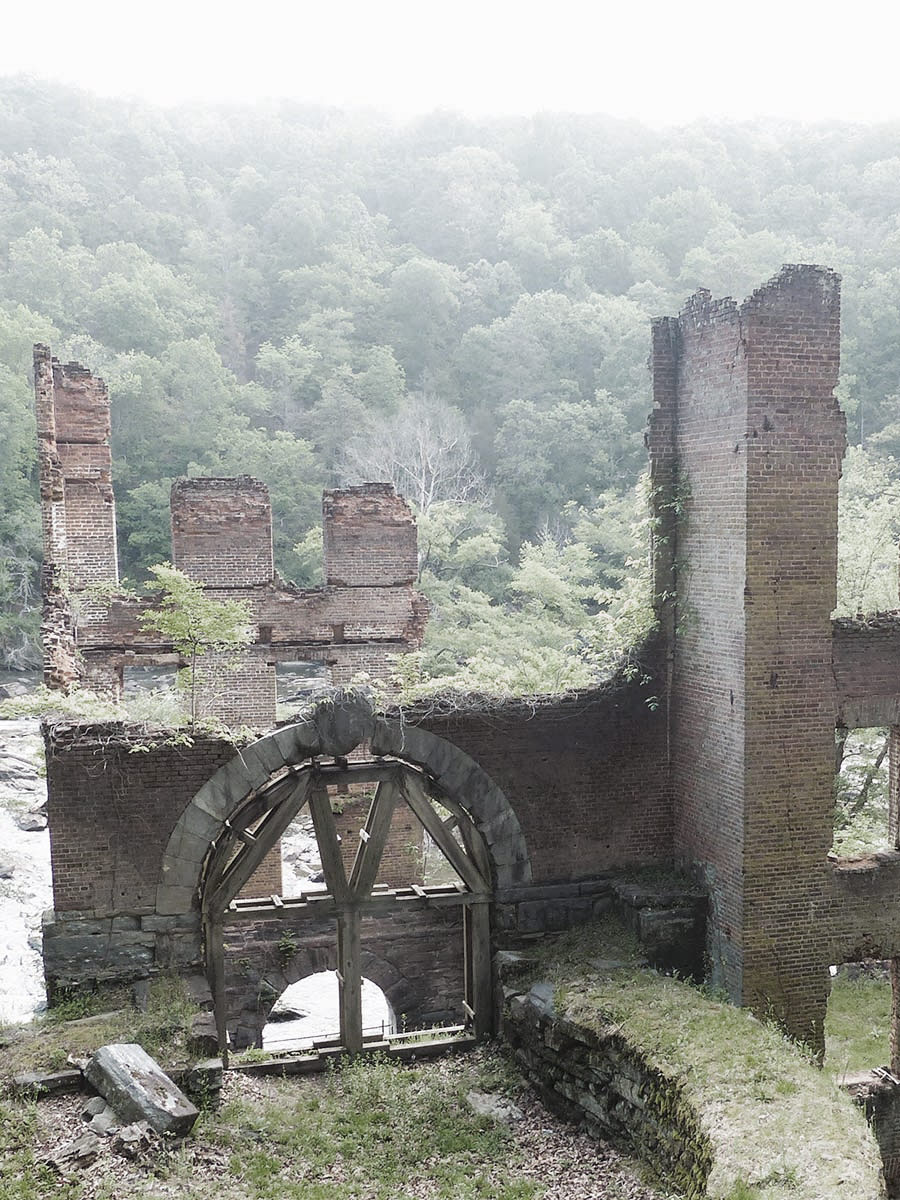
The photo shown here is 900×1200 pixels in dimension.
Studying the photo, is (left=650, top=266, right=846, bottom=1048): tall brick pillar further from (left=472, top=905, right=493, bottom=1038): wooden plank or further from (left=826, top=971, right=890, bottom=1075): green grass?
(left=826, top=971, right=890, bottom=1075): green grass

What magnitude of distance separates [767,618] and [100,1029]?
7.27 m

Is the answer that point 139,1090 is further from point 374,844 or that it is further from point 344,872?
point 374,844

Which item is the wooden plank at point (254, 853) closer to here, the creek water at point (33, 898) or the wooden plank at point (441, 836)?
the wooden plank at point (441, 836)

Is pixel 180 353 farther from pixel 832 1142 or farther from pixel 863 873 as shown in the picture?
pixel 832 1142

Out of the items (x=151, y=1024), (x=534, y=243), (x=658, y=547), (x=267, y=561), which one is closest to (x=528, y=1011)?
(x=151, y=1024)

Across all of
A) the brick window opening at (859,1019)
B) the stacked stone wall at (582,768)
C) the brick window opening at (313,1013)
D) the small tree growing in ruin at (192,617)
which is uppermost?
the small tree growing in ruin at (192,617)

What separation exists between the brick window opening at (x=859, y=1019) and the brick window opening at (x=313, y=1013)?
6396mm

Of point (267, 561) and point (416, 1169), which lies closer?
point (416, 1169)

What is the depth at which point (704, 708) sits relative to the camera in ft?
34.6

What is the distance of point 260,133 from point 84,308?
80.9ft

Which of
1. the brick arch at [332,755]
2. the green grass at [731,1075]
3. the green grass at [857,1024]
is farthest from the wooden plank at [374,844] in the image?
the green grass at [857,1024]

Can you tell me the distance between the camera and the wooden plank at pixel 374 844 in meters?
10.5

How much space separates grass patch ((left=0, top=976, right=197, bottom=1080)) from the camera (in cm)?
830

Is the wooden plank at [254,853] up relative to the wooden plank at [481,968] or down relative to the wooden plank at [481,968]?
up
